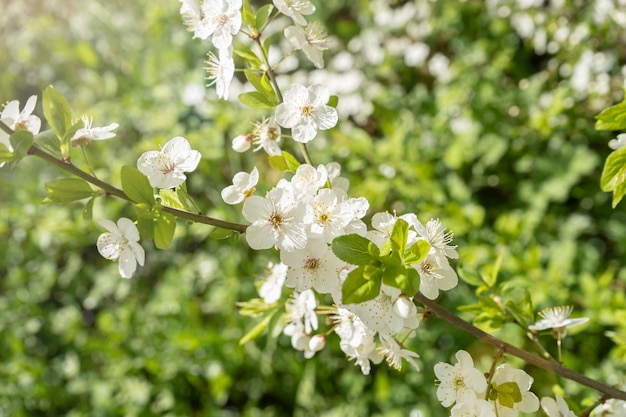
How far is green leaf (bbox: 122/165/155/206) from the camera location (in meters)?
0.72

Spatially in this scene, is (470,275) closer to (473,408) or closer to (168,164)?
(473,408)

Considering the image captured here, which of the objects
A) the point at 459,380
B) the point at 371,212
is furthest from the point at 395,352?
the point at 371,212

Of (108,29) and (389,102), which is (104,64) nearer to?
(108,29)

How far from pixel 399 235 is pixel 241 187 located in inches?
10.0

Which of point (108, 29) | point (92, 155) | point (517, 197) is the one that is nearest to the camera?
point (517, 197)

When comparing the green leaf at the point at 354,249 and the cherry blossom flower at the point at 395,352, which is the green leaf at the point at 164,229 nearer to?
the green leaf at the point at 354,249

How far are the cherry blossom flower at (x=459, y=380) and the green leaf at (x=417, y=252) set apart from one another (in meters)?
0.20

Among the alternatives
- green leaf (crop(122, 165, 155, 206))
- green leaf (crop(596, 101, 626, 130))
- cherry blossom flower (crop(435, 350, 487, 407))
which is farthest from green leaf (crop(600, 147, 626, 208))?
green leaf (crop(122, 165, 155, 206))

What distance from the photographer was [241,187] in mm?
825

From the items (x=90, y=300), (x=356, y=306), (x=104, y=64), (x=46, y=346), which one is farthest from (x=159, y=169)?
(x=104, y=64)

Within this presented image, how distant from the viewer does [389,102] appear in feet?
7.36

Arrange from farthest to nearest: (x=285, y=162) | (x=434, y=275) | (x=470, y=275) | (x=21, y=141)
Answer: (x=470, y=275) < (x=285, y=162) < (x=434, y=275) < (x=21, y=141)

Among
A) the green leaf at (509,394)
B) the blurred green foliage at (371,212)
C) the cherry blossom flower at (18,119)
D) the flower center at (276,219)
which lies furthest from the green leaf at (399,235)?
the blurred green foliage at (371,212)

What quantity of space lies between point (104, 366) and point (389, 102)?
1.54m
